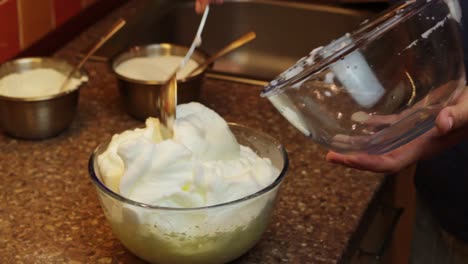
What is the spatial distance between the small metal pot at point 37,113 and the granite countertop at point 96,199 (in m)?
0.02

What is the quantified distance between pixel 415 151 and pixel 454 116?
134 mm

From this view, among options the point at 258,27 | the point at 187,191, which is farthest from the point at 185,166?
the point at 258,27

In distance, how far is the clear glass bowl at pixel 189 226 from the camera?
867 millimetres

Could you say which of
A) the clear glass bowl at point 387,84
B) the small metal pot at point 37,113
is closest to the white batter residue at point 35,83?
the small metal pot at point 37,113

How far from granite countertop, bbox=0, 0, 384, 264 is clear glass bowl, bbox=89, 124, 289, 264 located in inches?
2.5

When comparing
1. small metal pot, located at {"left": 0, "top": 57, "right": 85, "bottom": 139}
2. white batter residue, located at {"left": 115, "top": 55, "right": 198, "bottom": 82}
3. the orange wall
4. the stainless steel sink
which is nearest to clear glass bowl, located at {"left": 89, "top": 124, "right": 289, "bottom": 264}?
small metal pot, located at {"left": 0, "top": 57, "right": 85, "bottom": 139}

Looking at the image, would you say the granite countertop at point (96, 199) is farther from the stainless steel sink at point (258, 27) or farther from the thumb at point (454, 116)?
the stainless steel sink at point (258, 27)

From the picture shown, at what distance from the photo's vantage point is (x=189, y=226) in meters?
0.87

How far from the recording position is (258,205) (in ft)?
2.96

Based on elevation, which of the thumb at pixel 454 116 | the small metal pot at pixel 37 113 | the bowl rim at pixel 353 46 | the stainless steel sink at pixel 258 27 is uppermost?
the bowl rim at pixel 353 46

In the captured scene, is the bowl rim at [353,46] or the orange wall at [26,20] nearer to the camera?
the bowl rim at [353,46]

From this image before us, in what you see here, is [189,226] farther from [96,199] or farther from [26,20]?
[26,20]

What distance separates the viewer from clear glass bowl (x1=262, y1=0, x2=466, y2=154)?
902 millimetres

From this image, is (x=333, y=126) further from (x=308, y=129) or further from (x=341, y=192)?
(x=341, y=192)
